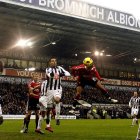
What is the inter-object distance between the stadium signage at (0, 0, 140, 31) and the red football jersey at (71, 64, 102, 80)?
632 inches

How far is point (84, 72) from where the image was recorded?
1392 cm

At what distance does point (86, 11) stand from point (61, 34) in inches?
291

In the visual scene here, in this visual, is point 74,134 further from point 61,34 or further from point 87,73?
point 61,34

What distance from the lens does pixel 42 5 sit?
30.5 meters

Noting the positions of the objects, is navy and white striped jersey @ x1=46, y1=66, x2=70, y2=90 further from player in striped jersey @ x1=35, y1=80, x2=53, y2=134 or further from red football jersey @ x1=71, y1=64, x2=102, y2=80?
red football jersey @ x1=71, y1=64, x2=102, y2=80

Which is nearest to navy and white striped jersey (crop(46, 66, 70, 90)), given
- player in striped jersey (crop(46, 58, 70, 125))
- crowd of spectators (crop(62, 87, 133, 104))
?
player in striped jersey (crop(46, 58, 70, 125))

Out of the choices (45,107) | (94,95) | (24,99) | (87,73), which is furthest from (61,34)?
(45,107)

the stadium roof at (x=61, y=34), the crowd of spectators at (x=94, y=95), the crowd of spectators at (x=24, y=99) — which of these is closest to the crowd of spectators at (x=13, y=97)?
the crowd of spectators at (x=24, y=99)

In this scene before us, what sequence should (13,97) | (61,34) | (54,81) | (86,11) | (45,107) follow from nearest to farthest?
(45,107), (54,81), (86,11), (61,34), (13,97)

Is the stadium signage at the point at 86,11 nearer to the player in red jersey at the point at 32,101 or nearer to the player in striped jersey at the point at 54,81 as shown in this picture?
the player in red jersey at the point at 32,101

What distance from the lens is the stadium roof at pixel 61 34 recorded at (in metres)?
32.6

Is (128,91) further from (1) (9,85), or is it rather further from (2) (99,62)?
(1) (9,85)

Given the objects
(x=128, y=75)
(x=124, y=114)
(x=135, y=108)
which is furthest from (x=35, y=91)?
(x=128, y=75)

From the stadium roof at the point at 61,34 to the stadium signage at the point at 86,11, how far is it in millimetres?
709
